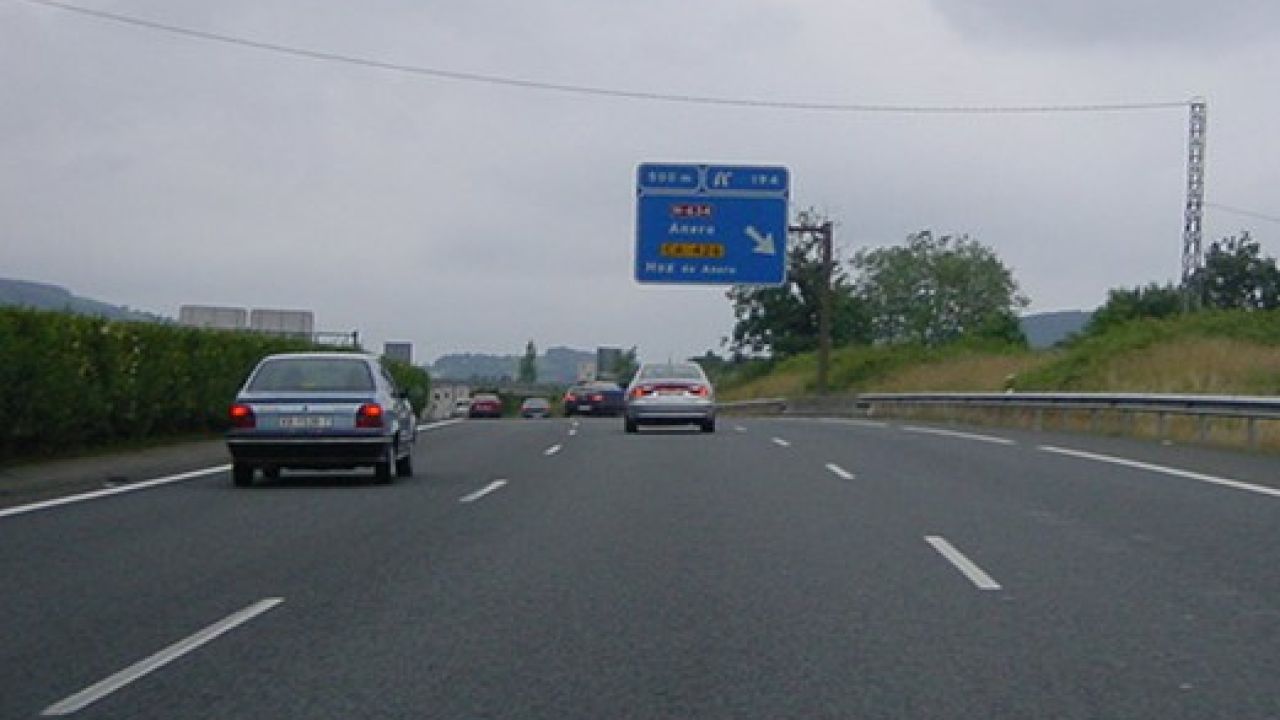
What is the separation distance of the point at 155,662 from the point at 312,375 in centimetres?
1075

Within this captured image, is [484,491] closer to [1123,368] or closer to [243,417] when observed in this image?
[243,417]

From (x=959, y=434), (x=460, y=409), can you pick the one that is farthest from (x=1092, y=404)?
(x=460, y=409)

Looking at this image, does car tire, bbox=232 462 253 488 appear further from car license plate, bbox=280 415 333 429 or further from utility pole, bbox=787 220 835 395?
utility pole, bbox=787 220 835 395

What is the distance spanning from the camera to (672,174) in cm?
4078

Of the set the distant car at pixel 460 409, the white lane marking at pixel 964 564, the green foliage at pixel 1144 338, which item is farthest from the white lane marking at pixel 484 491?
the distant car at pixel 460 409

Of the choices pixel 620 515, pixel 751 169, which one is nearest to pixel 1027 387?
pixel 751 169

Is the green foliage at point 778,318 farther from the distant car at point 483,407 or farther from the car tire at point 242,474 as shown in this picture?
the car tire at point 242,474

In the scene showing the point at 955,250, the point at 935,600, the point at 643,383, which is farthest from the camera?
the point at 955,250

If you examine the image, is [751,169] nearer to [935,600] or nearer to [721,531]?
[721,531]

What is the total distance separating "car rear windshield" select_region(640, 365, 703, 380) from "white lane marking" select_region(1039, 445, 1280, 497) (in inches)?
370

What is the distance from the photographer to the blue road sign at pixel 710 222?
40.8 metres

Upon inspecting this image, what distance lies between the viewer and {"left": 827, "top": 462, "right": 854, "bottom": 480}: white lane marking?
61.8ft

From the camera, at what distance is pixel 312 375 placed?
60.1ft

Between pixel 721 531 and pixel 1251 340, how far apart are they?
34.2 metres
